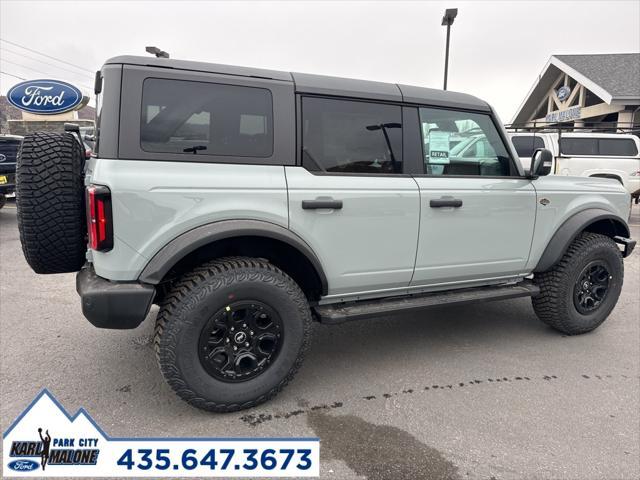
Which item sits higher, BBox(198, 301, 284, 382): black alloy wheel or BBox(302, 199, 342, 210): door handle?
BBox(302, 199, 342, 210): door handle

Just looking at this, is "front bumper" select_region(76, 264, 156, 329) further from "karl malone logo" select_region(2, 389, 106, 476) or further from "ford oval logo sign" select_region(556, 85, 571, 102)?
"ford oval logo sign" select_region(556, 85, 571, 102)

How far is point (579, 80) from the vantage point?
786 inches

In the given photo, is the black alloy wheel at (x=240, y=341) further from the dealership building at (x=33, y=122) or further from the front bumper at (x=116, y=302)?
the dealership building at (x=33, y=122)

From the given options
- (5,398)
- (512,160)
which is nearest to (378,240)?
(512,160)

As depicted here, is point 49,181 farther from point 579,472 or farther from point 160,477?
point 579,472

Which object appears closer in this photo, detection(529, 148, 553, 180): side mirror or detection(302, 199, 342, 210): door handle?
detection(302, 199, 342, 210): door handle

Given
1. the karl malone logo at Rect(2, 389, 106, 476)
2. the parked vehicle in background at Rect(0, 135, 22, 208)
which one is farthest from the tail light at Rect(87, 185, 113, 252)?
the parked vehicle in background at Rect(0, 135, 22, 208)

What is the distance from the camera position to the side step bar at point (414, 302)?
2.91 m

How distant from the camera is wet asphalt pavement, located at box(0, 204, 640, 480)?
90.3 inches

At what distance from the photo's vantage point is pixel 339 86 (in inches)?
114

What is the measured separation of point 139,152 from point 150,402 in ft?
5.01

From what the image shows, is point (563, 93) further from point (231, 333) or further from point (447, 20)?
point (231, 333)

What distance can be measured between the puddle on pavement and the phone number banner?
0.41 feet

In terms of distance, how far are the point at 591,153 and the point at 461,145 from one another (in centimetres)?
989
